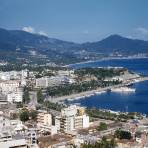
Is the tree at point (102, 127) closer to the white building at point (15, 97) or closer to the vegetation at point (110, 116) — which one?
the vegetation at point (110, 116)

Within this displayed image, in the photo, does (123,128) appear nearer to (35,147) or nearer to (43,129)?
(43,129)

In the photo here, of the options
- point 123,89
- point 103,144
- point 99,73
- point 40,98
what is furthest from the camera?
point 99,73

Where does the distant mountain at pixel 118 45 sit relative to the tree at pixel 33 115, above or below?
above

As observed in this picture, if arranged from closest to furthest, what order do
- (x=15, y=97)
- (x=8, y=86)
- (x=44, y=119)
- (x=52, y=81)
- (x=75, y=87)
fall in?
1. (x=44, y=119)
2. (x=15, y=97)
3. (x=8, y=86)
4. (x=75, y=87)
5. (x=52, y=81)

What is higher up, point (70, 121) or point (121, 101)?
point (70, 121)

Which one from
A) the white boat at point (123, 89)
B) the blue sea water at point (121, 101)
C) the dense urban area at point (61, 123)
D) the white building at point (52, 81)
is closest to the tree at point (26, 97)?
the dense urban area at point (61, 123)

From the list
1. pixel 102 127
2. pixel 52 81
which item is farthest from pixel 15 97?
pixel 102 127

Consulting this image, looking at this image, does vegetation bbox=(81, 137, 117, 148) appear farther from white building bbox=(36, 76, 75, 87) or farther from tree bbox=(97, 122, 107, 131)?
white building bbox=(36, 76, 75, 87)

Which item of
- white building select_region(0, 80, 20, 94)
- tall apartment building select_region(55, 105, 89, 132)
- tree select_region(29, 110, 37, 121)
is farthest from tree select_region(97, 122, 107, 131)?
white building select_region(0, 80, 20, 94)

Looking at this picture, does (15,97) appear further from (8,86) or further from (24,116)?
(24,116)

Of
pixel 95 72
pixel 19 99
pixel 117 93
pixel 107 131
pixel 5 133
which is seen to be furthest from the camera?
pixel 95 72

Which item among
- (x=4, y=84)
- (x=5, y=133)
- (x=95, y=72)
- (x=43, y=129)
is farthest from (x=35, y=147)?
(x=95, y=72)
